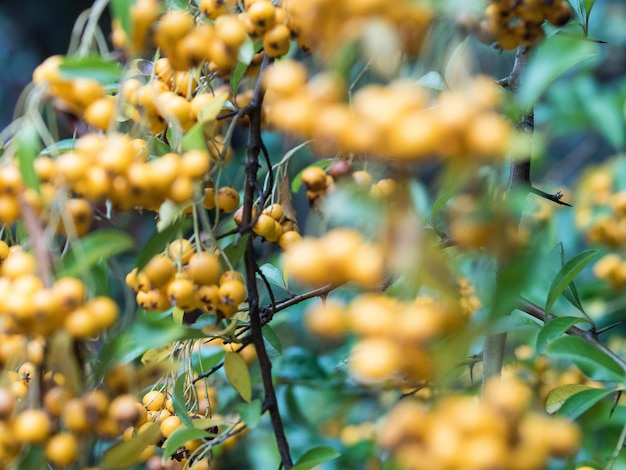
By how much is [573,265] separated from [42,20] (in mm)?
2240

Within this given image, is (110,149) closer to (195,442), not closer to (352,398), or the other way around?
(195,442)

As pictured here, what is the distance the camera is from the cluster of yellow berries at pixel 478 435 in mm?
352

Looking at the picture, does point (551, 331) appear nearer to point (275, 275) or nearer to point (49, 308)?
point (275, 275)

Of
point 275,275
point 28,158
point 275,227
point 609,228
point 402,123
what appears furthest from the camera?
point 609,228

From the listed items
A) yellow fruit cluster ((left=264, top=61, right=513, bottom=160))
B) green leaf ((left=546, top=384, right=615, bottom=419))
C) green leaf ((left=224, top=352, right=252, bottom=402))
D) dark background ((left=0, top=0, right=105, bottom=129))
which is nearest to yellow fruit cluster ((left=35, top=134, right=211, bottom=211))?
yellow fruit cluster ((left=264, top=61, right=513, bottom=160))

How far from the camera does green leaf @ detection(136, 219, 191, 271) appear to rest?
1.77 ft

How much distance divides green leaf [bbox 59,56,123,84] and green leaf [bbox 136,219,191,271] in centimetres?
12

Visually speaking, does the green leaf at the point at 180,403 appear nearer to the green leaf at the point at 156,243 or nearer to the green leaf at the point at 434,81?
the green leaf at the point at 156,243

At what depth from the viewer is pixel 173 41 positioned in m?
0.50

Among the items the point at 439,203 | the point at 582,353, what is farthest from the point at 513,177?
the point at 582,353

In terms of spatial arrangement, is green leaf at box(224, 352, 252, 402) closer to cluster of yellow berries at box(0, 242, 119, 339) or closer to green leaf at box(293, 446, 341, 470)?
green leaf at box(293, 446, 341, 470)

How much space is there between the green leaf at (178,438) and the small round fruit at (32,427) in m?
0.15

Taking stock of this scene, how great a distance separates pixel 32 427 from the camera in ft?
A: 1.41

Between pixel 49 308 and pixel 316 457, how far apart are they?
0.92ft
